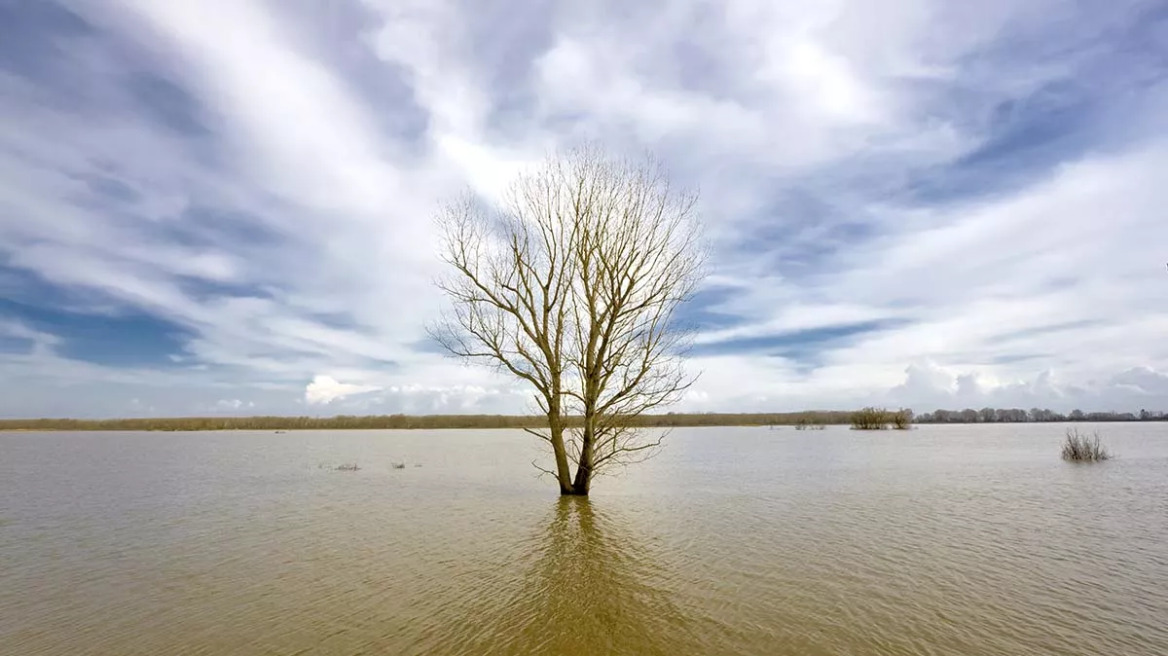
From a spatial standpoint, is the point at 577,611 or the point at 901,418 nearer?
the point at 577,611

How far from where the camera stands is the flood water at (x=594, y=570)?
648 centimetres

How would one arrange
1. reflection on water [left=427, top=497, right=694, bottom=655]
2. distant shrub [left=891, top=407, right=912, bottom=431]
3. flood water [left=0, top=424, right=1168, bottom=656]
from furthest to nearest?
1. distant shrub [left=891, top=407, right=912, bottom=431]
2. flood water [left=0, top=424, right=1168, bottom=656]
3. reflection on water [left=427, top=497, right=694, bottom=655]

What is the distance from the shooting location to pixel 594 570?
939 centimetres

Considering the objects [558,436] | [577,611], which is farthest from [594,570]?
[558,436]

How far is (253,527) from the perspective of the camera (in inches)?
537

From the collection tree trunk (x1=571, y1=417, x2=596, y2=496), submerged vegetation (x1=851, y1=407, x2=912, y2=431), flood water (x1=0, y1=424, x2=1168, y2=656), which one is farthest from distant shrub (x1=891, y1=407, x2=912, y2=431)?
tree trunk (x1=571, y1=417, x2=596, y2=496)

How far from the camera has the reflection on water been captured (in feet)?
20.2

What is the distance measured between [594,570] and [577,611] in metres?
2.16

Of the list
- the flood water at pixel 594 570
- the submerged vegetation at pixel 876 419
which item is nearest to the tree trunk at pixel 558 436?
the flood water at pixel 594 570

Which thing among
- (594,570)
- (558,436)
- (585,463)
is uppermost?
(558,436)

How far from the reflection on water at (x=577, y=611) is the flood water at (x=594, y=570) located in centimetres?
4

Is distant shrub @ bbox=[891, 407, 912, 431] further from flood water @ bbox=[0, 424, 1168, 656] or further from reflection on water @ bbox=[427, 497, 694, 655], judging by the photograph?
reflection on water @ bbox=[427, 497, 694, 655]

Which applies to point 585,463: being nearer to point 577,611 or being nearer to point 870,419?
point 577,611

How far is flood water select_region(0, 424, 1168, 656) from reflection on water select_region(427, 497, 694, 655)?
0.04 m
